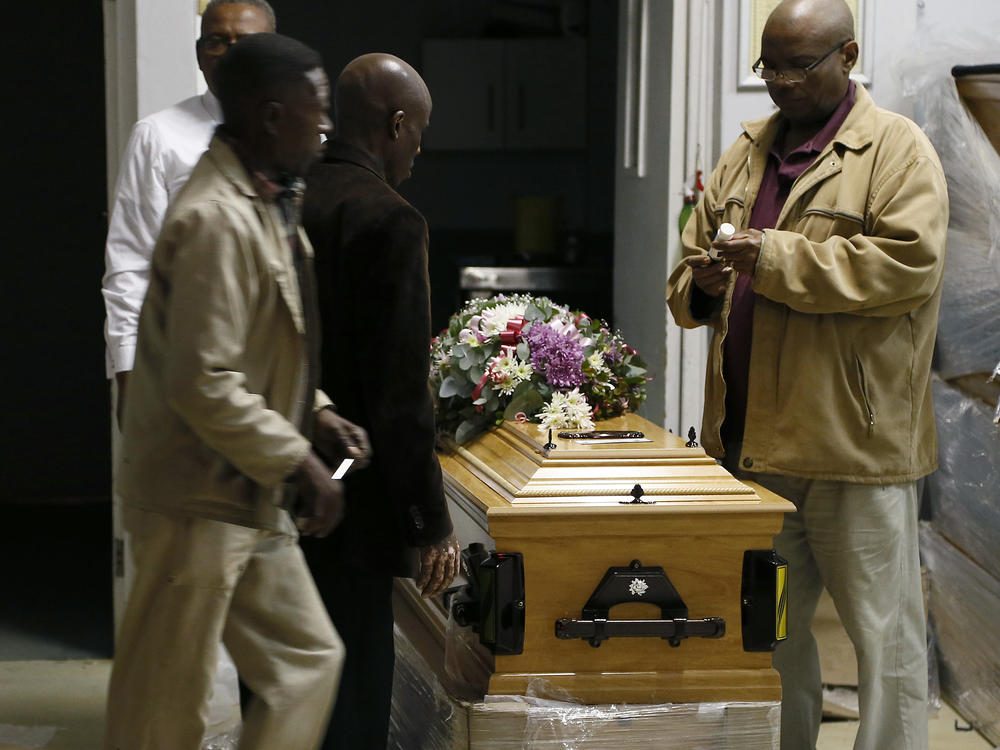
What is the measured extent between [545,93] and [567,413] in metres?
5.01

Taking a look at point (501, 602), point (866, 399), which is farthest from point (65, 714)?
point (866, 399)

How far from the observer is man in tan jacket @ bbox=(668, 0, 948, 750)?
2.89m

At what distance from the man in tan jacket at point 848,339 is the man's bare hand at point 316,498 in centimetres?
127

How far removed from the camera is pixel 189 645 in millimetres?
2002

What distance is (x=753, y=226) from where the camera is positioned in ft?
10.3

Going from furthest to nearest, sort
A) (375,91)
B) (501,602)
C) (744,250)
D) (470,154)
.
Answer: (470,154) < (744,250) < (501,602) < (375,91)

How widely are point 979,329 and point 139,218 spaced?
233cm

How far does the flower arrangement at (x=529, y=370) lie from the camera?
3258 millimetres

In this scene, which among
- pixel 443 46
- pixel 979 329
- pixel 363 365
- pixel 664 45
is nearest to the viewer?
pixel 363 365

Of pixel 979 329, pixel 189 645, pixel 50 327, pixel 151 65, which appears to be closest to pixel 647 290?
pixel 979 329

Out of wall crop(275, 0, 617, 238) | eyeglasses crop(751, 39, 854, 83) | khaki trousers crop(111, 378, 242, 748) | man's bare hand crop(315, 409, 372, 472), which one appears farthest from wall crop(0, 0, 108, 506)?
man's bare hand crop(315, 409, 372, 472)

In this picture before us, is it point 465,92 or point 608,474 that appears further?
point 465,92

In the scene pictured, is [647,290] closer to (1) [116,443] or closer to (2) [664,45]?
(2) [664,45]

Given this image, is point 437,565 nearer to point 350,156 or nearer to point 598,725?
point 598,725
